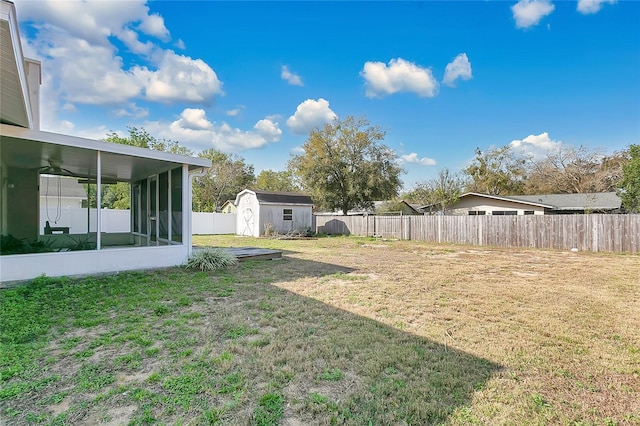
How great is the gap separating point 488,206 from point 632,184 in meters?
6.47

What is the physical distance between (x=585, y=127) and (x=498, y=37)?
1847 cm

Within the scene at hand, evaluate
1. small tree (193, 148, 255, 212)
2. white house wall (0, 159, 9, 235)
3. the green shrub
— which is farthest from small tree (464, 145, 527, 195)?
white house wall (0, 159, 9, 235)

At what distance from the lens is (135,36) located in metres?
9.45

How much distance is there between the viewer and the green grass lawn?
6.74ft

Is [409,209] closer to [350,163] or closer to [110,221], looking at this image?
[350,163]

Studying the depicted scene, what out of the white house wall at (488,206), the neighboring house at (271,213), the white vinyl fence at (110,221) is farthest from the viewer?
the neighboring house at (271,213)

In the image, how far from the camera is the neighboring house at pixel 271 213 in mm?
18438

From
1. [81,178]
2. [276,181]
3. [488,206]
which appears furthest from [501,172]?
[81,178]

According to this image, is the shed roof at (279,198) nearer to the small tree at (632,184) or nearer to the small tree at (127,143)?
the small tree at (127,143)

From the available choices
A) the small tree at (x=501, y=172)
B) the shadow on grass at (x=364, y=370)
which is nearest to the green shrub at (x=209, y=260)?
the shadow on grass at (x=364, y=370)

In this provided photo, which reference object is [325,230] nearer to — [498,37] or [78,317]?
[498,37]

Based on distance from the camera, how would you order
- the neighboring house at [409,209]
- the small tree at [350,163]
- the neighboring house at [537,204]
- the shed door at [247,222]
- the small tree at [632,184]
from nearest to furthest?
the small tree at [632,184], the neighboring house at [537,204], the shed door at [247,222], the small tree at [350,163], the neighboring house at [409,209]

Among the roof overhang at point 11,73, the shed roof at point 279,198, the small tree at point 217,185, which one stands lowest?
→ the shed roof at point 279,198

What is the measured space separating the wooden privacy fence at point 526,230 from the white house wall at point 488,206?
6.18 metres
